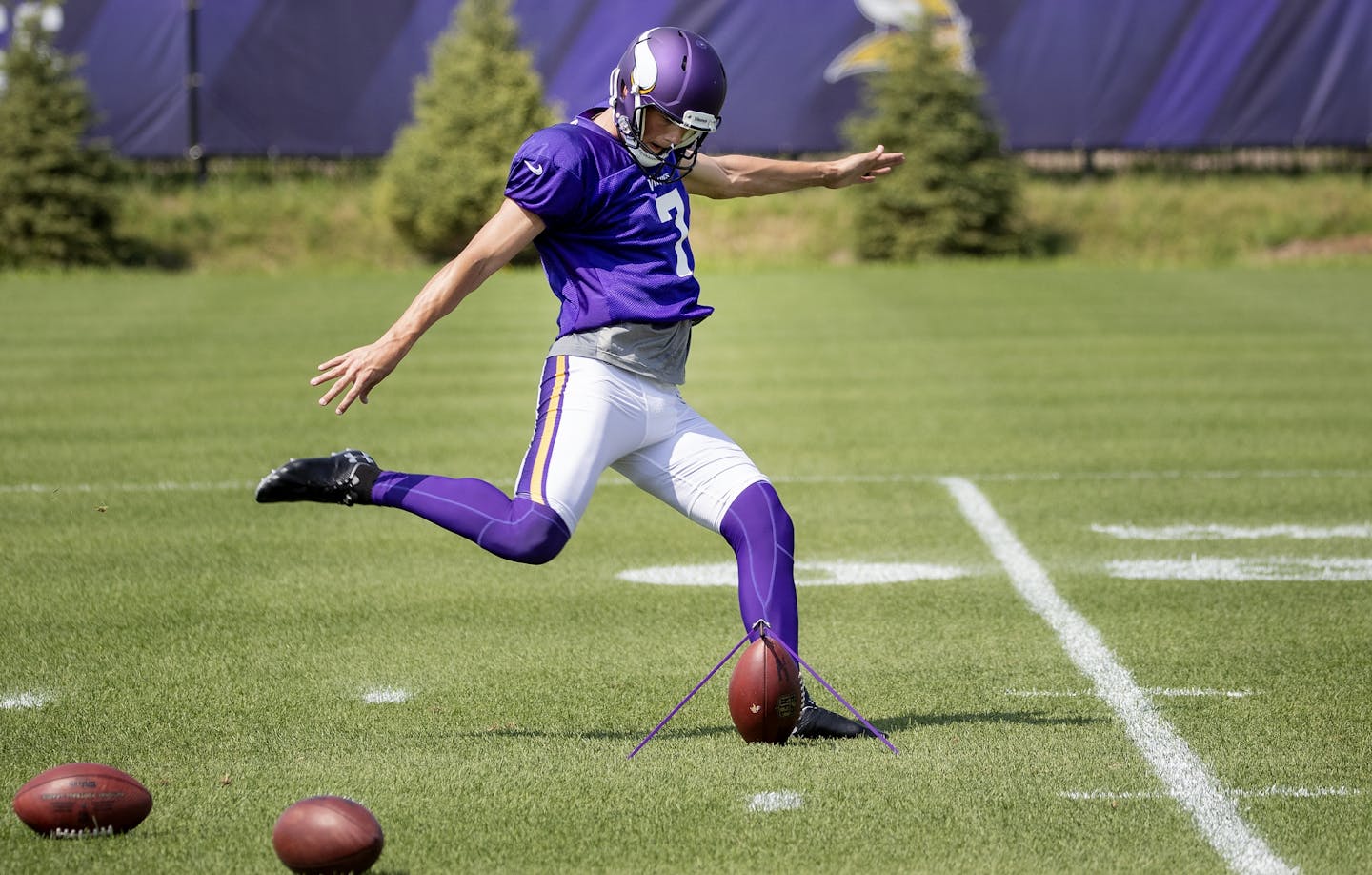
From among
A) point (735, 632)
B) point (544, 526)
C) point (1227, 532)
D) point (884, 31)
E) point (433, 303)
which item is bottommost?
point (1227, 532)

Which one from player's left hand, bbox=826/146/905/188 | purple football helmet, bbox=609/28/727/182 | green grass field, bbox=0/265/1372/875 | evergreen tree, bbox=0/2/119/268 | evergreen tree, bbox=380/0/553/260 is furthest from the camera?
evergreen tree, bbox=380/0/553/260

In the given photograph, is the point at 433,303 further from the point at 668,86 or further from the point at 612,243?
the point at 668,86

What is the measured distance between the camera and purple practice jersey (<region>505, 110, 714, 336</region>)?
4820 mm

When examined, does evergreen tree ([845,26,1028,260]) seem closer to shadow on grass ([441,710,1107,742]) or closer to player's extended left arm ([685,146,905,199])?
player's extended left arm ([685,146,905,199])

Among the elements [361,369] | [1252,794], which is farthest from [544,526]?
[1252,794]

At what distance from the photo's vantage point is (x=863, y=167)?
238 inches

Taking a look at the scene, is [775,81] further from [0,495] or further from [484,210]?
[0,495]

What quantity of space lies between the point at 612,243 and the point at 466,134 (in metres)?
22.6

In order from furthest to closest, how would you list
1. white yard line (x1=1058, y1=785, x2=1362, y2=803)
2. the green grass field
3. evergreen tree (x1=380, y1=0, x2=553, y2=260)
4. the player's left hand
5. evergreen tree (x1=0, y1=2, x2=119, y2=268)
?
evergreen tree (x1=380, y1=0, x2=553, y2=260) → evergreen tree (x1=0, y1=2, x2=119, y2=268) → the player's left hand → white yard line (x1=1058, y1=785, x2=1362, y2=803) → the green grass field

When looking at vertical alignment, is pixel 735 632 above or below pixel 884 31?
below

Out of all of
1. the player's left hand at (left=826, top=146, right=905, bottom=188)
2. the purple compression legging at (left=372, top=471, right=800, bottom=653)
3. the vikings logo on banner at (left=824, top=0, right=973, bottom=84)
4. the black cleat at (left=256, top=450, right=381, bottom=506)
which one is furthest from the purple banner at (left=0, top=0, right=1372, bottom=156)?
the black cleat at (left=256, top=450, right=381, bottom=506)

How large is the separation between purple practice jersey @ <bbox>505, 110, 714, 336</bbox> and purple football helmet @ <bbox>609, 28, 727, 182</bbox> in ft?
0.33

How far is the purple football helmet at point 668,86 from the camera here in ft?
15.6

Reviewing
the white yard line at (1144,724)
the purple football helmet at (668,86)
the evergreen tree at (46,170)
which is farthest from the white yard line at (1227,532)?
the evergreen tree at (46,170)
